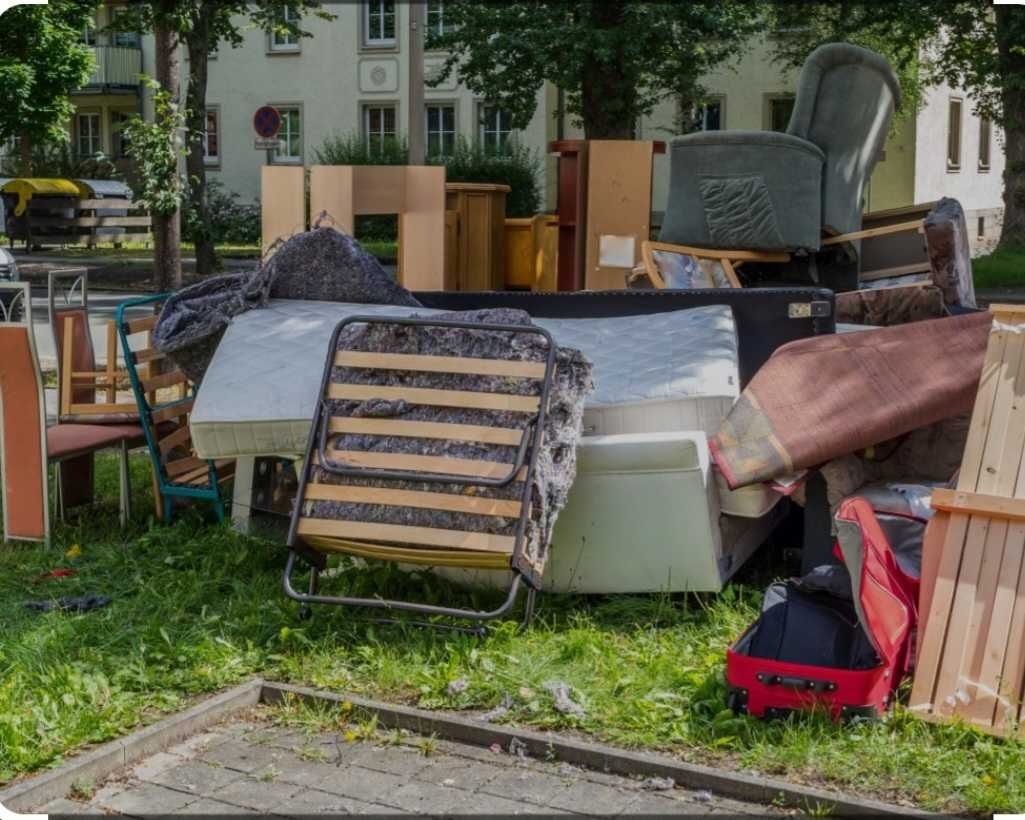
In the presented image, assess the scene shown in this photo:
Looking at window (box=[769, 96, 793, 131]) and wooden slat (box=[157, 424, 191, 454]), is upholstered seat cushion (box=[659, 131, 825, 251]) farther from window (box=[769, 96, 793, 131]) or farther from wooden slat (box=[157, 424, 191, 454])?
window (box=[769, 96, 793, 131])

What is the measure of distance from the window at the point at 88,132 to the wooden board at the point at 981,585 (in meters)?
41.5

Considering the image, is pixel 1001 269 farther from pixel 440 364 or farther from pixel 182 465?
pixel 440 364

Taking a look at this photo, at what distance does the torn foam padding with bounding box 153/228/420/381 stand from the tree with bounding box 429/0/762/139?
1723cm

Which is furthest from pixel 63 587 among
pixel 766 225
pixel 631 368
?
pixel 766 225

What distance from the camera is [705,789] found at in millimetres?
4008

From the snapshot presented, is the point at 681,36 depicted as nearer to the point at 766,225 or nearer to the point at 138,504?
the point at 766,225

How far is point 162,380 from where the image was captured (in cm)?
683

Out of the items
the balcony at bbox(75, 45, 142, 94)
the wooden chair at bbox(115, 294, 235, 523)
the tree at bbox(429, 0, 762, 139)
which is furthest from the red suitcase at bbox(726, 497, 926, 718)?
the balcony at bbox(75, 45, 142, 94)

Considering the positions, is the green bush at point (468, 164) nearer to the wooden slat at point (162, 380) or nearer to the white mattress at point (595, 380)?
the wooden slat at point (162, 380)

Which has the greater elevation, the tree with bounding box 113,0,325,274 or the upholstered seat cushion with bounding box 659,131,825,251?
the tree with bounding box 113,0,325,274

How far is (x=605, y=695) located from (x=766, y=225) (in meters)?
5.33

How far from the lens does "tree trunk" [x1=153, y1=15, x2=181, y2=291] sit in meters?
12.5

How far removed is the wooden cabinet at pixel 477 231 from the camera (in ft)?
37.6

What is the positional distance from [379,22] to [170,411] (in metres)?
31.5
